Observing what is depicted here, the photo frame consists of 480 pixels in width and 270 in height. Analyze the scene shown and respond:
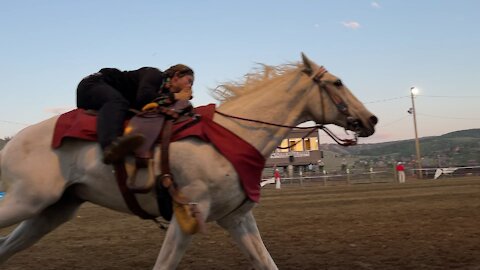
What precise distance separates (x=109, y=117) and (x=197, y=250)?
4.41 meters

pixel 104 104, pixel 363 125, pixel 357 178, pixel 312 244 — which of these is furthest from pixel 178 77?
pixel 357 178

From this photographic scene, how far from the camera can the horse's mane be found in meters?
5.04

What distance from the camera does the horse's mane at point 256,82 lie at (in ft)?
16.5

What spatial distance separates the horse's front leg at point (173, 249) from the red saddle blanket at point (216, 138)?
2.20 feet

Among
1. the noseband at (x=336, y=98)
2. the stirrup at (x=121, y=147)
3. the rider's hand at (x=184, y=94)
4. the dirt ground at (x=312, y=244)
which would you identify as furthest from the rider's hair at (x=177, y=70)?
the dirt ground at (x=312, y=244)

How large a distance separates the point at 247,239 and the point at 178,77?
1714 millimetres

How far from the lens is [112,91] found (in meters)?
4.67

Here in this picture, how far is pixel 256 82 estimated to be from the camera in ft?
16.7

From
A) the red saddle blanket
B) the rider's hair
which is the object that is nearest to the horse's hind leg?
the red saddle blanket

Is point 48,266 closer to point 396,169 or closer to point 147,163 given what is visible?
point 147,163

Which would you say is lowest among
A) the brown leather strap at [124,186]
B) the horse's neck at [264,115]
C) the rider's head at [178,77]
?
the brown leather strap at [124,186]

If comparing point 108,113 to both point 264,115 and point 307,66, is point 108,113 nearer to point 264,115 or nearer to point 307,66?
point 264,115

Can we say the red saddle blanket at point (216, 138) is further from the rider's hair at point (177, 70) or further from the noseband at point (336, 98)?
the noseband at point (336, 98)

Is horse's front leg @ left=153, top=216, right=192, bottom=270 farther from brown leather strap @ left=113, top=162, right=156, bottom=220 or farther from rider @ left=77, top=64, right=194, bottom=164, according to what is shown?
rider @ left=77, top=64, right=194, bottom=164
